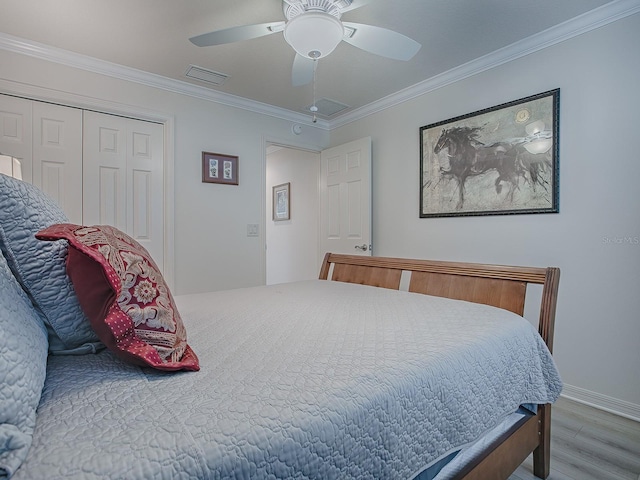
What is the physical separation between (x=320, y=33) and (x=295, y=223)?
130 inches

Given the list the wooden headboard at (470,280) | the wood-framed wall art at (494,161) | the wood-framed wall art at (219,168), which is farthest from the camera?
the wood-framed wall art at (219,168)

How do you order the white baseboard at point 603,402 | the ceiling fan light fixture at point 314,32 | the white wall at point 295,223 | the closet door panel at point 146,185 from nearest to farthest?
1. the ceiling fan light fixture at point 314,32
2. the white baseboard at point 603,402
3. the closet door panel at point 146,185
4. the white wall at point 295,223

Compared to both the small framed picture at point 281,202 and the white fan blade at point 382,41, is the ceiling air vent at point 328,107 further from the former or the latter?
the white fan blade at point 382,41

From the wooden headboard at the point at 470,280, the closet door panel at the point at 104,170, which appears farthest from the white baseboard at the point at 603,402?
the closet door panel at the point at 104,170

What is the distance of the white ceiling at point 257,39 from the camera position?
6.45ft

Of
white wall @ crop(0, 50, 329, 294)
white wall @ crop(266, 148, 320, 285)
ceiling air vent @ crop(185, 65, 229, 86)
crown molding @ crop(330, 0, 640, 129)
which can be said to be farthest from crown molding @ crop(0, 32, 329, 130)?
crown molding @ crop(330, 0, 640, 129)

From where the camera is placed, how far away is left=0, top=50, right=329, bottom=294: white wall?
2531 mm

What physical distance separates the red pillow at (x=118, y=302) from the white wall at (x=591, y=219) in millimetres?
2396

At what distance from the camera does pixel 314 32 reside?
5.14 ft

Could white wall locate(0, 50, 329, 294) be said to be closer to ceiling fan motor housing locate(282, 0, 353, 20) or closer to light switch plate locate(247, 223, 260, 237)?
light switch plate locate(247, 223, 260, 237)

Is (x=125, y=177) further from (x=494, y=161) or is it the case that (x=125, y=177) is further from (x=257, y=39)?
(x=494, y=161)

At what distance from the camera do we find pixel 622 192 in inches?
78.2

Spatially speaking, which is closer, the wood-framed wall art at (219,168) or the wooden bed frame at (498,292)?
the wooden bed frame at (498,292)

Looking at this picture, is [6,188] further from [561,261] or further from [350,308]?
[561,261]
